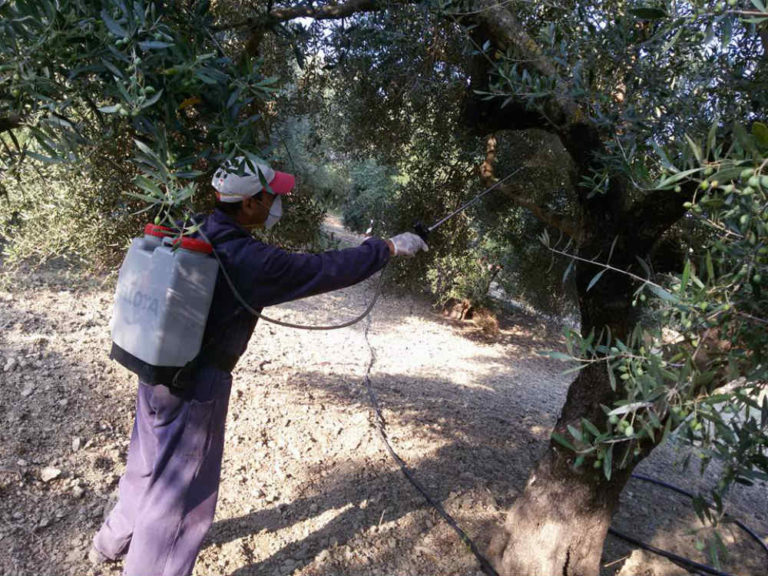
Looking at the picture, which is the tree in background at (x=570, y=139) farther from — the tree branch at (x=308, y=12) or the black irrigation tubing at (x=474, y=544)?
the black irrigation tubing at (x=474, y=544)

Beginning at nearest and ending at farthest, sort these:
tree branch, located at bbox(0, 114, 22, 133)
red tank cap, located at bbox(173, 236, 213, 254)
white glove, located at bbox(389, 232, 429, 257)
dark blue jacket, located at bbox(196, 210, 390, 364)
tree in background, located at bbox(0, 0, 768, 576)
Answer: tree in background, located at bbox(0, 0, 768, 576)
tree branch, located at bbox(0, 114, 22, 133)
red tank cap, located at bbox(173, 236, 213, 254)
dark blue jacket, located at bbox(196, 210, 390, 364)
white glove, located at bbox(389, 232, 429, 257)

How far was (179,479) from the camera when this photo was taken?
2305 mm

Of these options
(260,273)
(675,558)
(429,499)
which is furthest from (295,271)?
(675,558)

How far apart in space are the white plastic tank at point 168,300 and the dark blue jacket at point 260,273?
0.11m

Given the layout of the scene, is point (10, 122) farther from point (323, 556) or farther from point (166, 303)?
point (323, 556)

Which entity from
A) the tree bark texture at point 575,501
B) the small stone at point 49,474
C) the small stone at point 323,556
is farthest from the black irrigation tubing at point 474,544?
the small stone at point 49,474

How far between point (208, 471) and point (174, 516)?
8.4 inches

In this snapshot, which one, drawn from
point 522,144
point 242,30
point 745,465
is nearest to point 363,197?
point 522,144

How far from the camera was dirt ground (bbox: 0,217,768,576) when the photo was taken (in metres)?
3.00

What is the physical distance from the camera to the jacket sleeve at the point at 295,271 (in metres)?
2.22

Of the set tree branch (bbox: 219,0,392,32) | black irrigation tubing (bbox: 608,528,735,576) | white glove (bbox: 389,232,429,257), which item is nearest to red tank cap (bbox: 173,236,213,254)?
white glove (bbox: 389,232,429,257)

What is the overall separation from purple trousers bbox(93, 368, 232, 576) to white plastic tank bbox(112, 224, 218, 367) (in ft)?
0.72

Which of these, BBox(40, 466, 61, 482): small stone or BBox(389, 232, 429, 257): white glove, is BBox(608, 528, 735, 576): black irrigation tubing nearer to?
BBox(389, 232, 429, 257): white glove

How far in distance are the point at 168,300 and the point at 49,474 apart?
1.97m
